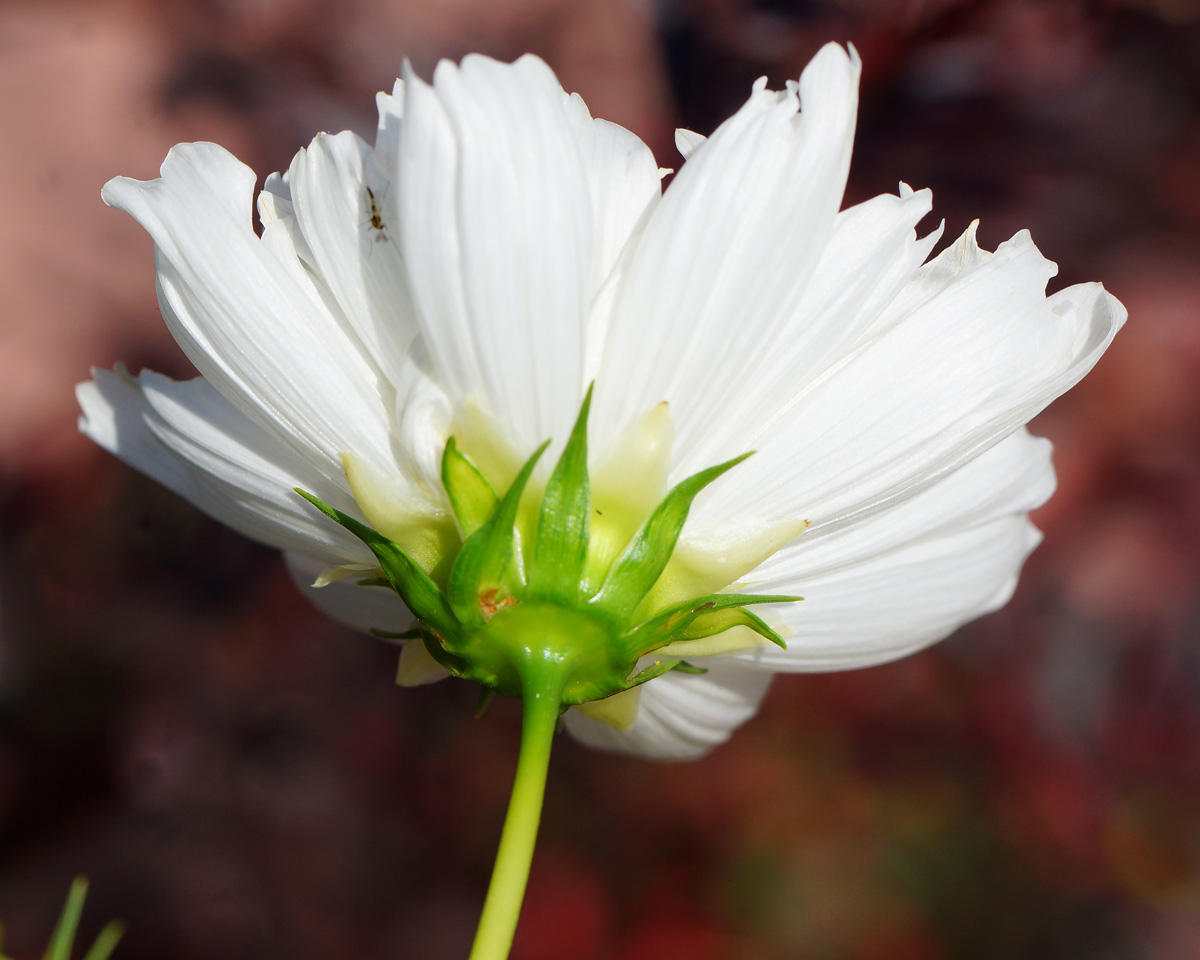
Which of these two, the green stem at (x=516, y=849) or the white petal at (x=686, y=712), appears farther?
the white petal at (x=686, y=712)

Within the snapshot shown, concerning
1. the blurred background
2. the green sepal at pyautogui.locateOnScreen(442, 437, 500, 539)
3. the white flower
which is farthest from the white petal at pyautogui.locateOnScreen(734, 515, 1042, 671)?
the blurred background

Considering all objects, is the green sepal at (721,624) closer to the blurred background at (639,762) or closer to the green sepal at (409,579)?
the green sepal at (409,579)

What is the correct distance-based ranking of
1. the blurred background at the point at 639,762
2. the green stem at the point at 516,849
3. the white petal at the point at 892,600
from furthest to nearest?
the blurred background at the point at 639,762
the white petal at the point at 892,600
the green stem at the point at 516,849

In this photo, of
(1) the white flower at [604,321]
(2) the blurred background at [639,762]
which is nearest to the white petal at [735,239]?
(1) the white flower at [604,321]

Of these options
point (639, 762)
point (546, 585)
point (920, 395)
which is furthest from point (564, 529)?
point (639, 762)

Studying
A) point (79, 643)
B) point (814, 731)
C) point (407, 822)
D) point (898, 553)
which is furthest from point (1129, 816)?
point (79, 643)

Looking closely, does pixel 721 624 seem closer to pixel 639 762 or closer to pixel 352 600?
pixel 352 600

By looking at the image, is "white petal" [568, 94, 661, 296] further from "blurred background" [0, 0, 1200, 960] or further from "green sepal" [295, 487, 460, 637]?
"blurred background" [0, 0, 1200, 960]
